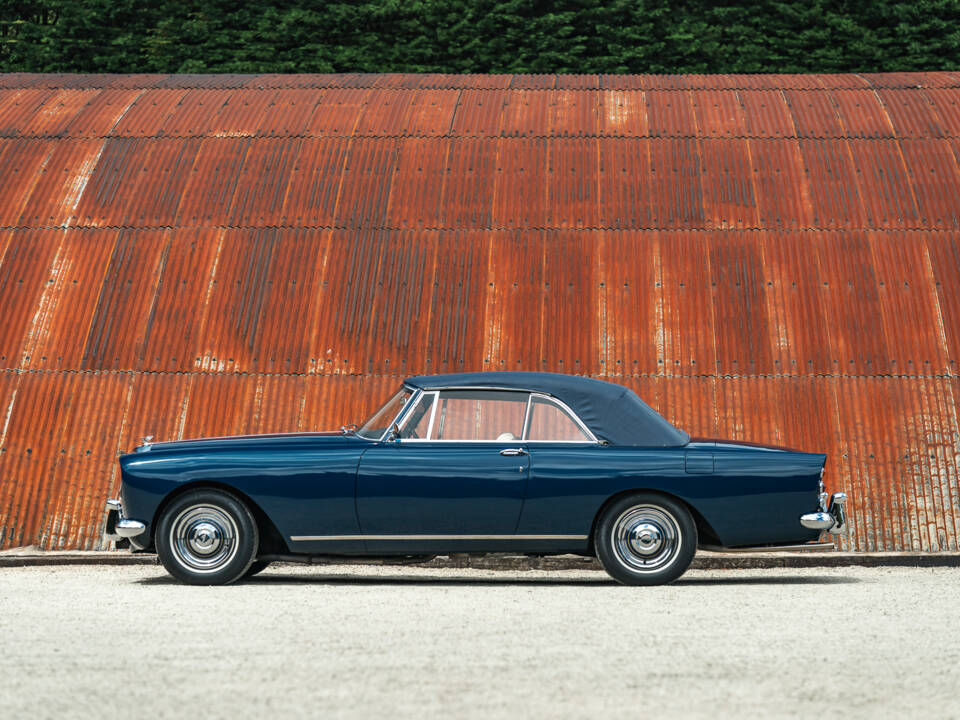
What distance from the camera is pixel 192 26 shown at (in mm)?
30906

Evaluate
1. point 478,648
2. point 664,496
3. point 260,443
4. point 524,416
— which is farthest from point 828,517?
point 260,443

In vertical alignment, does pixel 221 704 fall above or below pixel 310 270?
below

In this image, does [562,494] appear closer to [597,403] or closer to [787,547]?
[597,403]

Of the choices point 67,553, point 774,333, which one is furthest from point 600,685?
point 774,333

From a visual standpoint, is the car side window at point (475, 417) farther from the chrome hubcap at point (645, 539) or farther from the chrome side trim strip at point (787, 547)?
the chrome side trim strip at point (787, 547)

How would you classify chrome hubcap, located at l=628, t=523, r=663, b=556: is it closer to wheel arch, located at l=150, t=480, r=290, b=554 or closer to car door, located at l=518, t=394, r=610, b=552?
car door, located at l=518, t=394, r=610, b=552

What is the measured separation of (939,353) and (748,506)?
15.5ft

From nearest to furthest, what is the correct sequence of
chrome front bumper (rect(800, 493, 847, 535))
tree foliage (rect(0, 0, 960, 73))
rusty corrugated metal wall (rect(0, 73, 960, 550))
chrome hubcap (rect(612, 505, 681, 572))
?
1. chrome front bumper (rect(800, 493, 847, 535))
2. chrome hubcap (rect(612, 505, 681, 572))
3. rusty corrugated metal wall (rect(0, 73, 960, 550))
4. tree foliage (rect(0, 0, 960, 73))

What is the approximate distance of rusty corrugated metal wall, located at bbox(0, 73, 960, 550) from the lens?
39.8 feet

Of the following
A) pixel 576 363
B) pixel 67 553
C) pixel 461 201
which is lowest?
pixel 67 553

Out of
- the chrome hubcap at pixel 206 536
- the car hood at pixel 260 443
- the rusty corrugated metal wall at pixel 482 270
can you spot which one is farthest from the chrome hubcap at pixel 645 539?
the rusty corrugated metal wall at pixel 482 270

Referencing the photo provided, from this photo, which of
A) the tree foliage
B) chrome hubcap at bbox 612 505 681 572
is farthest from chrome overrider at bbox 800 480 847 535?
the tree foliage

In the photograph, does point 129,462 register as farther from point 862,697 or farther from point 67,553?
point 862,697

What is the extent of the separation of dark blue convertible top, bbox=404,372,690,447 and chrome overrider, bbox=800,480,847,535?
3.40 feet
